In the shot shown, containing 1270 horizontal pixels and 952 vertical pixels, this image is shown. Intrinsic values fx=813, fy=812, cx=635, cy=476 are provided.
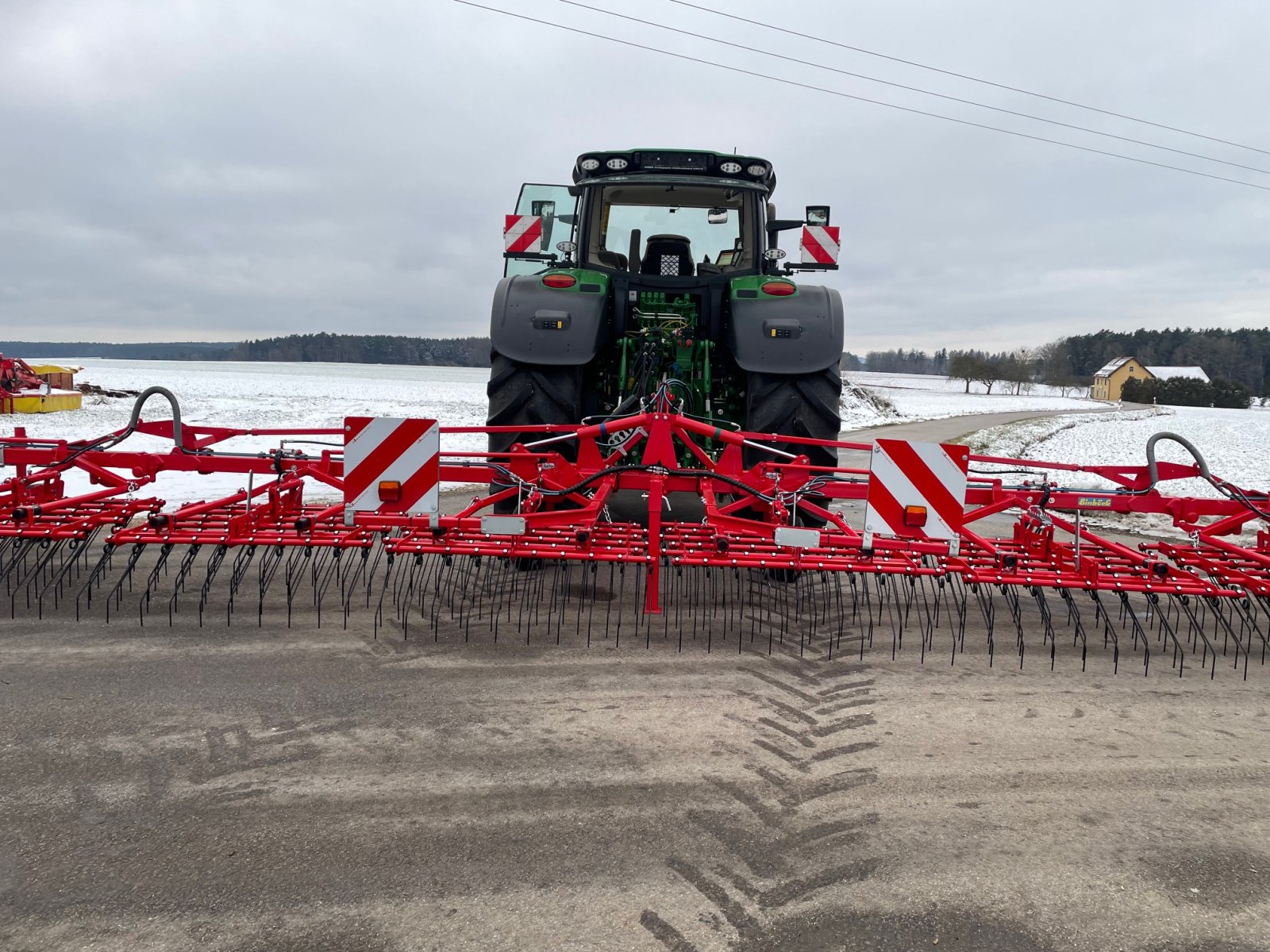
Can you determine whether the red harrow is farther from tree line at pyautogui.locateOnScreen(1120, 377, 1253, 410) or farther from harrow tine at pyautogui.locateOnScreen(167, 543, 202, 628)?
tree line at pyautogui.locateOnScreen(1120, 377, 1253, 410)

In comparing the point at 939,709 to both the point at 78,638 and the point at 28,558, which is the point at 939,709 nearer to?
the point at 78,638

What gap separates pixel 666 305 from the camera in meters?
4.98

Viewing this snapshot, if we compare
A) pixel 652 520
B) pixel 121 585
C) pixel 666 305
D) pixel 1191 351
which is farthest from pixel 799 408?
pixel 1191 351

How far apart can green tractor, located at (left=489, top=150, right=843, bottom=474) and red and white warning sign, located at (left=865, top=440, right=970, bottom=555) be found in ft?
3.03

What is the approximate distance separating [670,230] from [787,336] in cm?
148

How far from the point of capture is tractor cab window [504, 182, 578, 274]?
5555 millimetres

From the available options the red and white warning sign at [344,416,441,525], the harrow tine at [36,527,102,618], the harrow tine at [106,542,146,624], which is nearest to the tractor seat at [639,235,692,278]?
the red and white warning sign at [344,416,441,525]

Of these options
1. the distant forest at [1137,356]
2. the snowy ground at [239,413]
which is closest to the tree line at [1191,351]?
the distant forest at [1137,356]

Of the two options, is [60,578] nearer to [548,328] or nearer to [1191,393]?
[548,328]

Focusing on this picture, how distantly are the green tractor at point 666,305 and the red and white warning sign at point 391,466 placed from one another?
1.05 meters

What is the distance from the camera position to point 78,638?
9.81 feet

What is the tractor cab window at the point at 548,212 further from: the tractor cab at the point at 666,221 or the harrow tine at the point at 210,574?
the harrow tine at the point at 210,574

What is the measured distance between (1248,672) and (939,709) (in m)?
1.43

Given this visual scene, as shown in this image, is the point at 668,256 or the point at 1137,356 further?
the point at 1137,356
